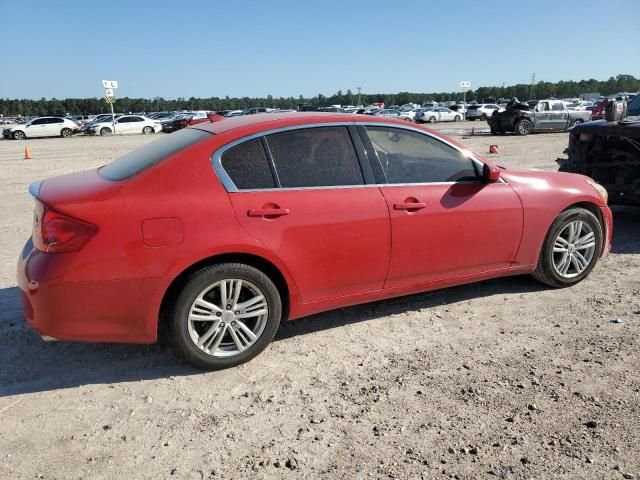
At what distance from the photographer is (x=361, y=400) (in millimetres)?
3076

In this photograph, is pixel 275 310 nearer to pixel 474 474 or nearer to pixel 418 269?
pixel 418 269

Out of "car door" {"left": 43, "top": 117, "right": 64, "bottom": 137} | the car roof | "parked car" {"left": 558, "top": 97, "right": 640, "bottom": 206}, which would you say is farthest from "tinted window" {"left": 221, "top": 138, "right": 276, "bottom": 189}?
"car door" {"left": 43, "top": 117, "right": 64, "bottom": 137}

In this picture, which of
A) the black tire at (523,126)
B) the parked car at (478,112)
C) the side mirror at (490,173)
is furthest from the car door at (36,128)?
the side mirror at (490,173)

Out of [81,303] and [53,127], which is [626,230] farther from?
[53,127]

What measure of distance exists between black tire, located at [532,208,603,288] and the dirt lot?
283mm

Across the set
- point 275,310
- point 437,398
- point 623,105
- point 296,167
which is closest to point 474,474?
point 437,398

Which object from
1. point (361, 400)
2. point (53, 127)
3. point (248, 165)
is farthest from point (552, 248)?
point (53, 127)

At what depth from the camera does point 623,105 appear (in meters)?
6.89

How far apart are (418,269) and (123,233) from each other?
2.09 m

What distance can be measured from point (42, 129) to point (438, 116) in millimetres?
31798

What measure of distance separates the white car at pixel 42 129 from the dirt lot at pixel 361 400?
1449 inches

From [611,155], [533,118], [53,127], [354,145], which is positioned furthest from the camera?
[53,127]

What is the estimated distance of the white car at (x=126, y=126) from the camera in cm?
3912

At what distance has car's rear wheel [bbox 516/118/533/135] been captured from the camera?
2613 centimetres
